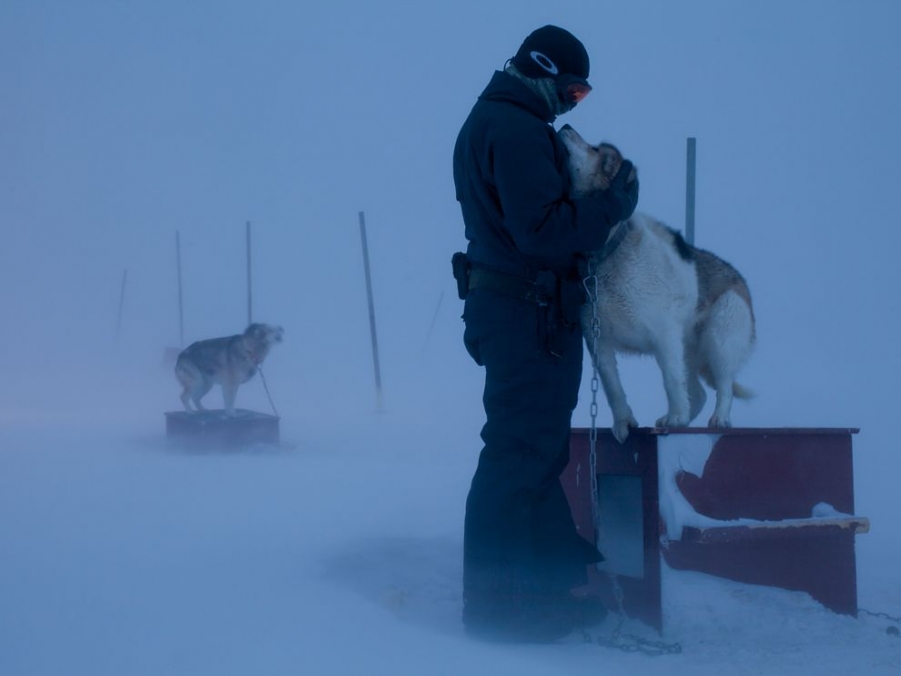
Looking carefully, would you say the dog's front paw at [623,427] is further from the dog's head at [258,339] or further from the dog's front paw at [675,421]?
the dog's head at [258,339]

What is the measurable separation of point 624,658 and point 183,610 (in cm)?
140

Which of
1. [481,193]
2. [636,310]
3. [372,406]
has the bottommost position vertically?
[372,406]

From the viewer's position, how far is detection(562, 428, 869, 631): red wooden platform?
2.88m

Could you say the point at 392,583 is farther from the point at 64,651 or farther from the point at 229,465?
the point at 229,465

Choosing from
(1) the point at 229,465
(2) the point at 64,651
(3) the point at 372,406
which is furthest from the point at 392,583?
(3) the point at 372,406

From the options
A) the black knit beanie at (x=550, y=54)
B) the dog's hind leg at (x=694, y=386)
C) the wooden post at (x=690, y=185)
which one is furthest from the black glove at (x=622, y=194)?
the wooden post at (x=690, y=185)

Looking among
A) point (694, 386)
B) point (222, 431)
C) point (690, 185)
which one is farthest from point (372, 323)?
point (694, 386)

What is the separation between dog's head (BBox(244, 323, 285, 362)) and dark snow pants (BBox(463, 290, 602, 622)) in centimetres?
848

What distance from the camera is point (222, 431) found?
9.20 m

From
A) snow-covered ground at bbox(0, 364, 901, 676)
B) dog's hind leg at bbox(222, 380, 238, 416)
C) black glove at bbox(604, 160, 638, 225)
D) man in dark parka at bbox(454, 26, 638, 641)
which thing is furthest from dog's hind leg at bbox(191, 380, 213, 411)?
black glove at bbox(604, 160, 638, 225)

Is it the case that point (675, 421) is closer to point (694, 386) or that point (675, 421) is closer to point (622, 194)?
point (694, 386)

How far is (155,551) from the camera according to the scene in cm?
375

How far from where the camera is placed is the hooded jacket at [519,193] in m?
2.60

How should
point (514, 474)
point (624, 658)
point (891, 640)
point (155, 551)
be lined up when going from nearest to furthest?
point (624, 658) → point (514, 474) → point (891, 640) → point (155, 551)
